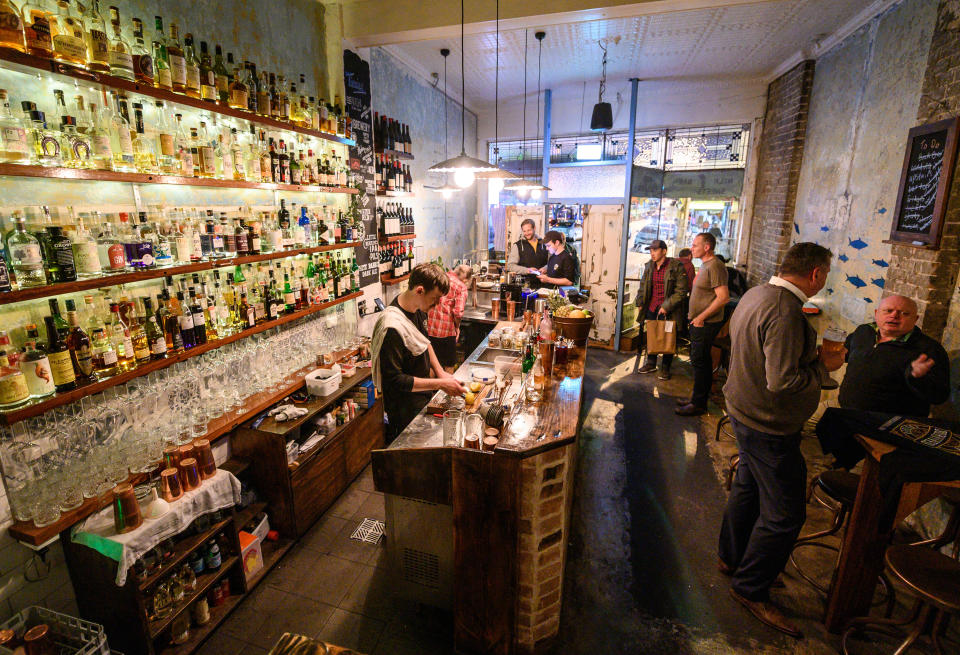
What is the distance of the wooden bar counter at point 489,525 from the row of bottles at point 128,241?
156 cm

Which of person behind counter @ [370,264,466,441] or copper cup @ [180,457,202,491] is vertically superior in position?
person behind counter @ [370,264,466,441]

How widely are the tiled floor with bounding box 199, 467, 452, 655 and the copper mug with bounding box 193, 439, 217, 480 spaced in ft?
2.76

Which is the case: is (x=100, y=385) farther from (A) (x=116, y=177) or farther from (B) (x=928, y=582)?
(B) (x=928, y=582)

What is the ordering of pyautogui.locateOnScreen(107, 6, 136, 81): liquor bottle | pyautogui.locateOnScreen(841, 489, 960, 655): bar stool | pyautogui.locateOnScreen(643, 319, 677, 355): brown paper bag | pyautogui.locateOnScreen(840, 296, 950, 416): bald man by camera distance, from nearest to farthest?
pyautogui.locateOnScreen(841, 489, 960, 655): bar stool < pyautogui.locateOnScreen(107, 6, 136, 81): liquor bottle < pyautogui.locateOnScreen(840, 296, 950, 416): bald man < pyautogui.locateOnScreen(643, 319, 677, 355): brown paper bag

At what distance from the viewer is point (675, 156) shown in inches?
298

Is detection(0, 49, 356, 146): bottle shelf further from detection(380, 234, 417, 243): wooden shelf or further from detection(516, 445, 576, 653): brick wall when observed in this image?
detection(516, 445, 576, 653): brick wall

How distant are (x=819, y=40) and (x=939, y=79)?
2.54m

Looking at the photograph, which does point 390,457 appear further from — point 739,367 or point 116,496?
point 739,367

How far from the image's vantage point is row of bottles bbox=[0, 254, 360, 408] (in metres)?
1.88

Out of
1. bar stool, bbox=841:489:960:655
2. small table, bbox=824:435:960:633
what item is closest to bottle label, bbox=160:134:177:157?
small table, bbox=824:435:960:633

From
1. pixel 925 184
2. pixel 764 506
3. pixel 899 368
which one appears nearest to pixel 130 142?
pixel 764 506

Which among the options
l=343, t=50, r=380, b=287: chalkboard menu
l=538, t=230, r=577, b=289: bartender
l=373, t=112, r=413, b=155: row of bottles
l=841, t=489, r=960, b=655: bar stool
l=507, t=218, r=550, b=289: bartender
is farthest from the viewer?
l=507, t=218, r=550, b=289: bartender

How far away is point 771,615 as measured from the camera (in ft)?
8.18

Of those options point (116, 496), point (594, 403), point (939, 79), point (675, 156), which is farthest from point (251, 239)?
point (675, 156)
